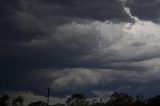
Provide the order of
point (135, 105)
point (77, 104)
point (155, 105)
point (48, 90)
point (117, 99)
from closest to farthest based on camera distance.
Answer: point (155, 105)
point (135, 105)
point (48, 90)
point (117, 99)
point (77, 104)

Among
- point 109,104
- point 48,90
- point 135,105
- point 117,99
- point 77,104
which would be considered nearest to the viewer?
point 135,105

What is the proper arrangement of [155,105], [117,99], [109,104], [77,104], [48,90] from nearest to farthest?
[155,105] → [48,90] → [109,104] → [117,99] → [77,104]

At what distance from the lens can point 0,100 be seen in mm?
189750

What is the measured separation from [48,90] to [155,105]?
38.2 metres

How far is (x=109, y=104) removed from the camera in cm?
17450

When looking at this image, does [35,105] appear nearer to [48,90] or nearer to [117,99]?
[117,99]

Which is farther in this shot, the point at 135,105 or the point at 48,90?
Result: the point at 48,90

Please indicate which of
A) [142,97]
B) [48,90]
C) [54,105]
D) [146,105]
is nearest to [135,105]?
[146,105]

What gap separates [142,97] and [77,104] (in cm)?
3424

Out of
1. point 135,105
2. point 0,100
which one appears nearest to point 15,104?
point 0,100

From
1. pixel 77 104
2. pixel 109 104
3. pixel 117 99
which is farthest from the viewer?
pixel 77 104

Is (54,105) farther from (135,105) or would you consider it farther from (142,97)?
(135,105)

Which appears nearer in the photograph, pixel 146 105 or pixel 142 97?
pixel 146 105

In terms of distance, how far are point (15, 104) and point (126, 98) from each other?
51.3m
